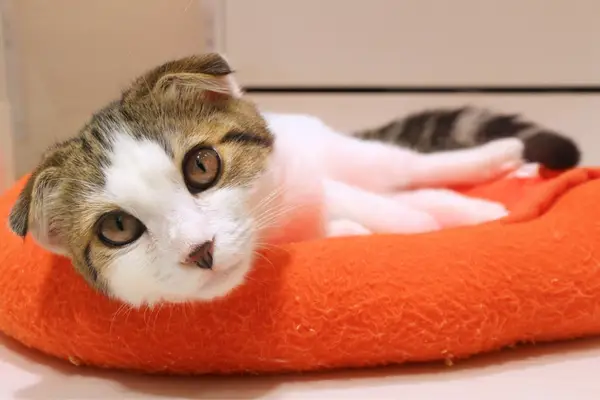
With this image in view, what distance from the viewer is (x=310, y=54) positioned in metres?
1.99

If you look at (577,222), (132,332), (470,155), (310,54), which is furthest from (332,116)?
(132,332)

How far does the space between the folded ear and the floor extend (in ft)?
1.36

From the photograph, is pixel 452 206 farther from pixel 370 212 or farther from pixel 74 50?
pixel 74 50

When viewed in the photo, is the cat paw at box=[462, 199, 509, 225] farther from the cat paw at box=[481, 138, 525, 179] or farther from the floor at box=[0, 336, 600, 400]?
the floor at box=[0, 336, 600, 400]

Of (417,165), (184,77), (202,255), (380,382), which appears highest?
(184,77)

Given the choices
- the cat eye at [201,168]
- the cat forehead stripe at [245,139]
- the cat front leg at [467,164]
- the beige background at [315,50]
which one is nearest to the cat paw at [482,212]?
the cat front leg at [467,164]

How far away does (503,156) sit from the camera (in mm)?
1493

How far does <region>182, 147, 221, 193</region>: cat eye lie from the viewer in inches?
A: 32.7

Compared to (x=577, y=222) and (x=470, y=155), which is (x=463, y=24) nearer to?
(x=470, y=155)

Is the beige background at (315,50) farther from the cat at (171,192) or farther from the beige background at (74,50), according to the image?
the cat at (171,192)

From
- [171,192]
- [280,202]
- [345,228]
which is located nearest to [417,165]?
[345,228]

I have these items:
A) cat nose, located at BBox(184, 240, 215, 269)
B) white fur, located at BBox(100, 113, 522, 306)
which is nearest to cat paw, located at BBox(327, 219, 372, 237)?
white fur, located at BBox(100, 113, 522, 306)

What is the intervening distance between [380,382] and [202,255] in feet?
1.08

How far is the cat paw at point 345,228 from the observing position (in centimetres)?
122
